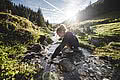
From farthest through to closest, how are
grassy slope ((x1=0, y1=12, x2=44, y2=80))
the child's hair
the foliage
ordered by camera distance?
1. the foliage
2. the child's hair
3. grassy slope ((x1=0, y1=12, x2=44, y2=80))

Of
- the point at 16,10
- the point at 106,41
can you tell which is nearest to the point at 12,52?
the point at 106,41

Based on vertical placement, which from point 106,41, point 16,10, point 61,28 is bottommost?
point 106,41

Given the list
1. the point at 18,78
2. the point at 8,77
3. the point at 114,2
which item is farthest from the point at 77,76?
the point at 114,2

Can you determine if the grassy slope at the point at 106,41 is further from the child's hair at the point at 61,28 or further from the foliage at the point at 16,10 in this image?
the foliage at the point at 16,10

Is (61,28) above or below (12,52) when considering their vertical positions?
above

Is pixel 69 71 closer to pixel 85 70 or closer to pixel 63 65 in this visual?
pixel 63 65

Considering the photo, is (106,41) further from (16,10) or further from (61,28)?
(16,10)

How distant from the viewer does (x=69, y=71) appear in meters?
5.56

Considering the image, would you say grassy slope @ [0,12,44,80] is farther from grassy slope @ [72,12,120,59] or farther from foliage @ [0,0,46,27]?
foliage @ [0,0,46,27]

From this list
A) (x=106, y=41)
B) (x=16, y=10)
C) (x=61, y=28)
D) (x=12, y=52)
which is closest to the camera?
(x=61, y=28)

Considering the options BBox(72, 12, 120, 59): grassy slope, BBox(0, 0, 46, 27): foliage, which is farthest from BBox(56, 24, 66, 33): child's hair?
BBox(0, 0, 46, 27): foliage

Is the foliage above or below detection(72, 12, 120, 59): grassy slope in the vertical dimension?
above

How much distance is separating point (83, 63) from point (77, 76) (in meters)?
1.87

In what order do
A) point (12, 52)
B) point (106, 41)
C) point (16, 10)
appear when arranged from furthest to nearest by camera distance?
point (16, 10) < point (106, 41) < point (12, 52)
